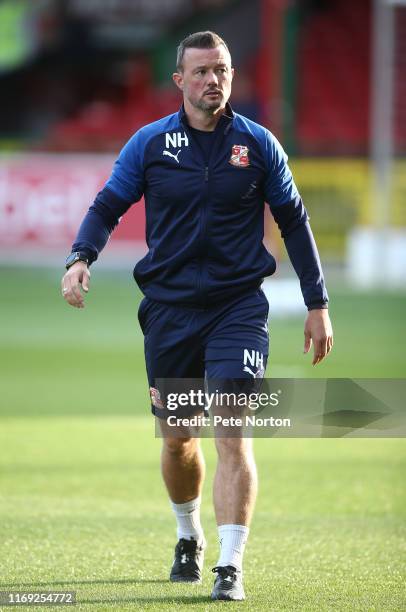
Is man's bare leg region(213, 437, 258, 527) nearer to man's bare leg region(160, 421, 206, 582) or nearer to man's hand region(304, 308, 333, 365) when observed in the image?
man's bare leg region(160, 421, 206, 582)

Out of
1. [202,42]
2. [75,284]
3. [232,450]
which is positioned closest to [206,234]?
[75,284]

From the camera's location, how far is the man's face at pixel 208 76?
18.7 feet

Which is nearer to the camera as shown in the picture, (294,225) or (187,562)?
(294,225)

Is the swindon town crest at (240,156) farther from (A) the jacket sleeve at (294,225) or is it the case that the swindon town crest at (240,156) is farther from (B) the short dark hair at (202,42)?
(B) the short dark hair at (202,42)

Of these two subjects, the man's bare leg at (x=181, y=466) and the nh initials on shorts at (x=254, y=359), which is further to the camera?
→ the man's bare leg at (x=181, y=466)

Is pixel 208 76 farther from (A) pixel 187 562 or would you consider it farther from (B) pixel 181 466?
(A) pixel 187 562

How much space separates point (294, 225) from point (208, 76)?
75 cm

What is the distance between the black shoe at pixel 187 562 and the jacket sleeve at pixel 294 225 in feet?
4.02

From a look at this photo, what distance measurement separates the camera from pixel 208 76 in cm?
572

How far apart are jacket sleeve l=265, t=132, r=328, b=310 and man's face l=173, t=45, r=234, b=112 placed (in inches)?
11.8

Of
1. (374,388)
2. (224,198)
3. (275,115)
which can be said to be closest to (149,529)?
(374,388)

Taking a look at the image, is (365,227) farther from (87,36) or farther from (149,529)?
(149,529)

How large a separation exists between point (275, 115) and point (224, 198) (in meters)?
20.6

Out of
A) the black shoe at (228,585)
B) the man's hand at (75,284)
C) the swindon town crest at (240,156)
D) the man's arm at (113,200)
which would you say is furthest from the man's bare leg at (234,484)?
the swindon town crest at (240,156)
